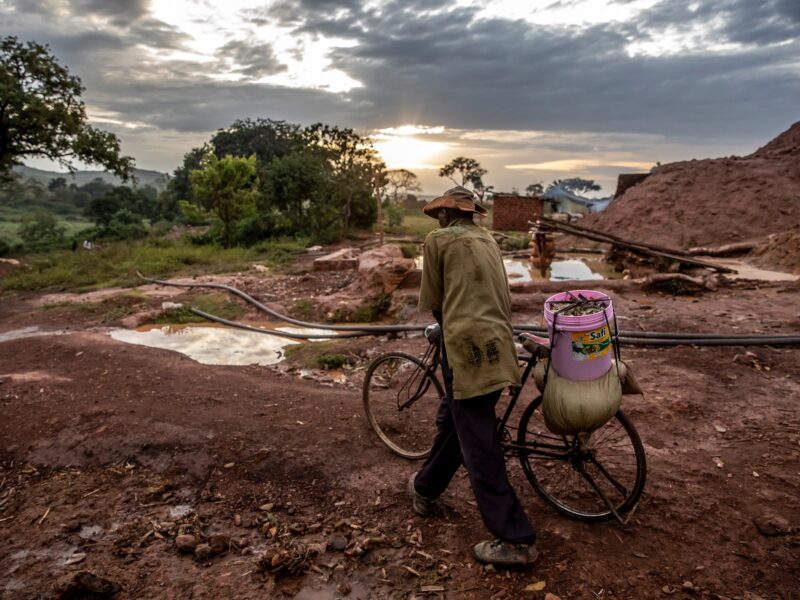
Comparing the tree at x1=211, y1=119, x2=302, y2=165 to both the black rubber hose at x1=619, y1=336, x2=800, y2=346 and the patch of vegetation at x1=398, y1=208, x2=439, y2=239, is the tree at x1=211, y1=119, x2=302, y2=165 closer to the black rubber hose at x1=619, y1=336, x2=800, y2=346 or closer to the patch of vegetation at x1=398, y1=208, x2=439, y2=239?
the patch of vegetation at x1=398, y1=208, x2=439, y2=239

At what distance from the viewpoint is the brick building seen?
1164 inches

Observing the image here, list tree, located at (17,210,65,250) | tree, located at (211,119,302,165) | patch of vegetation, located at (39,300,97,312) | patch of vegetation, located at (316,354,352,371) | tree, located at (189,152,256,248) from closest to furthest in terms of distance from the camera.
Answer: patch of vegetation, located at (316,354,352,371)
patch of vegetation, located at (39,300,97,312)
tree, located at (189,152,256,248)
tree, located at (17,210,65,250)
tree, located at (211,119,302,165)

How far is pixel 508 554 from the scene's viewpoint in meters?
2.63

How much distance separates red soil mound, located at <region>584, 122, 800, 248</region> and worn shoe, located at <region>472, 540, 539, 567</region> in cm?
1806

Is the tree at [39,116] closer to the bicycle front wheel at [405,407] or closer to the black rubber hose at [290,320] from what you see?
the black rubber hose at [290,320]

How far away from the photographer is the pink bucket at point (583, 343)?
8.41ft

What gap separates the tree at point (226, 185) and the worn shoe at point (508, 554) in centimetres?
2100

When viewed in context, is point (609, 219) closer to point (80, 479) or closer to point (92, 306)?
point (92, 306)

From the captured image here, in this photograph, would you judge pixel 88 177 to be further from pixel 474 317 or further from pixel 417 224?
pixel 474 317

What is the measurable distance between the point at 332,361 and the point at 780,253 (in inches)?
492

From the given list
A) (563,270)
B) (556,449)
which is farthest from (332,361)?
A: (563,270)

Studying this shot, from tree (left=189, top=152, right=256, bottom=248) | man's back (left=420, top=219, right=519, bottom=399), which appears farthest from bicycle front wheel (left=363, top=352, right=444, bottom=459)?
tree (left=189, top=152, right=256, bottom=248)

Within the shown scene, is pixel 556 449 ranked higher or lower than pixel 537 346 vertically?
lower

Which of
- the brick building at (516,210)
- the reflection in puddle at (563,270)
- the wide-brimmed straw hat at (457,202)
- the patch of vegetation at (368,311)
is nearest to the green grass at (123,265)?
the patch of vegetation at (368,311)
